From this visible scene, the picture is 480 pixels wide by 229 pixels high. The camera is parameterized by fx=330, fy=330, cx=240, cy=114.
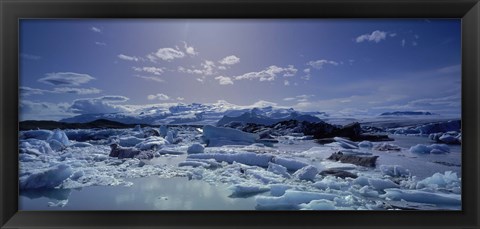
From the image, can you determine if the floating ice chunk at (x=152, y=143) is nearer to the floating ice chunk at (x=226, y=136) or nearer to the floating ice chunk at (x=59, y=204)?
the floating ice chunk at (x=226, y=136)

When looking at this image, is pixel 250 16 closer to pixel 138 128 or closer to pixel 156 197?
pixel 138 128

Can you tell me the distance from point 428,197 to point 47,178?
152cm

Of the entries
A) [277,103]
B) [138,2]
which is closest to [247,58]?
[277,103]

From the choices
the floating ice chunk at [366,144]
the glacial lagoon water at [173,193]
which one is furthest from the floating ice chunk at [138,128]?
the floating ice chunk at [366,144]

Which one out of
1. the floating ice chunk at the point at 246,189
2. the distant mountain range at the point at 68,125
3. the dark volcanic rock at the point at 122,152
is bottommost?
the floating ice chunk at the point at 246,189

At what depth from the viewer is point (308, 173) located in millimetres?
1333

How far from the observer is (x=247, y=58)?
1342 millimetres

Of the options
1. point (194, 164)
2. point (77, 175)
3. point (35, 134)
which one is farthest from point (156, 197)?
point (35, 134)

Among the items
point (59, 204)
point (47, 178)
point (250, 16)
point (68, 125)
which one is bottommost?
point (59, 204)

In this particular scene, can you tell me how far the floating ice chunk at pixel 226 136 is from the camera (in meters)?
1.35

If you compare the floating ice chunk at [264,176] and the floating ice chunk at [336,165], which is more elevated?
the floating ice chunk at [336,165]

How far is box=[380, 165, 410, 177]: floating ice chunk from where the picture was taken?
1324 millimetres

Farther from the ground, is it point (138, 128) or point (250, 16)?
point (250, 16)

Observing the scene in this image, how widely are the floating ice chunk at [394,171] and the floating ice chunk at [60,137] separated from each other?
1280 millimetres
